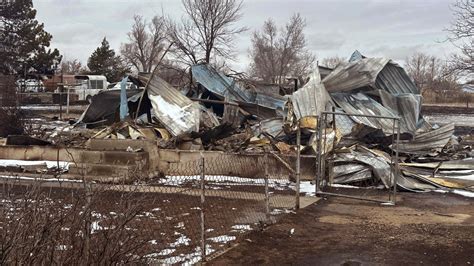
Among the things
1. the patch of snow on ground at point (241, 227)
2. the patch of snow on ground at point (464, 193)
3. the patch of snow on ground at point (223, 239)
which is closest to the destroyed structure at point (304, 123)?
the patch of snow on ground at point (464, 193)

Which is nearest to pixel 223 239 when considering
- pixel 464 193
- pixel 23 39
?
pixel 464 193

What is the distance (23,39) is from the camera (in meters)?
49.9

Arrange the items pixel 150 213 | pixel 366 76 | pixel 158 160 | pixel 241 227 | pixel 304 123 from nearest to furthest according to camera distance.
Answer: pixel 241 227, pixel 150 213, pixel 158 160, pixel 304 123, pixel 366 76

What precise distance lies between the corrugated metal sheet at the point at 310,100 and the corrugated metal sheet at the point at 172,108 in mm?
2759

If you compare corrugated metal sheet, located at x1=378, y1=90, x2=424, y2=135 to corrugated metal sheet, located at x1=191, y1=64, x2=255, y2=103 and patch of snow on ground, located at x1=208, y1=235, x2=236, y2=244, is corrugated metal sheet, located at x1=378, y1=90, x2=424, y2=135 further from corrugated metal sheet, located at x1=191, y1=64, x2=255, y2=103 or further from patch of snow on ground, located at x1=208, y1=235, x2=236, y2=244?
patch of snow on ground, located at x1=208, y1=235, x2=236, y2=244

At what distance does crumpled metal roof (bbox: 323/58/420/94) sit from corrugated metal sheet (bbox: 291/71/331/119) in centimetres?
72

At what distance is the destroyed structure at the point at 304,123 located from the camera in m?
12.6

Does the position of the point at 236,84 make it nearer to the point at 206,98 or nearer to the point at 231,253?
the point at 206,98

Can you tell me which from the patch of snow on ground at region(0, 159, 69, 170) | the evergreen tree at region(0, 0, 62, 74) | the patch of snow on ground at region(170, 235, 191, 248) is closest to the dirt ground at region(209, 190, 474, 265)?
the patch of snow on ground at region(170, 235, 191, 248)

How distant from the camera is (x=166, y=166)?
1309cm

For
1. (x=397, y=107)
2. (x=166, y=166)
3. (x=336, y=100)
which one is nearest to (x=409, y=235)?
(x=166, y=166)

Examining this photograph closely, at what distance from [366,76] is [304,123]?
3.32m

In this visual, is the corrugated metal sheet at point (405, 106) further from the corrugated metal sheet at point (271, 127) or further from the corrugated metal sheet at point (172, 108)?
the corrugated metal sheet at point (172, 108)

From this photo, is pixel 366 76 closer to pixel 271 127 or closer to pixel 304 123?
pixel 304 123
